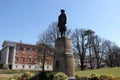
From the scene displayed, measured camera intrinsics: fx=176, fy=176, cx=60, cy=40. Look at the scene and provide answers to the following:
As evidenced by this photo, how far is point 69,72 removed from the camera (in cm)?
1766

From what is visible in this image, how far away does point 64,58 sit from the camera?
1775 cm

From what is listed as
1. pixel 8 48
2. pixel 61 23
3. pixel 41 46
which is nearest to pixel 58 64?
pixel 61 23

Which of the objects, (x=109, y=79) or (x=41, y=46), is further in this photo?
(x=41, y=46)

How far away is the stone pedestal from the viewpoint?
57.8 feet

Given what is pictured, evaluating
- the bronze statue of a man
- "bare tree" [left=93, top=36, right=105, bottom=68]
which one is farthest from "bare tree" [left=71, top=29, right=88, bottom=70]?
the bronze statue of a man

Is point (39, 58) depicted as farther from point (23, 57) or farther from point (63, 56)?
point (63, 56)

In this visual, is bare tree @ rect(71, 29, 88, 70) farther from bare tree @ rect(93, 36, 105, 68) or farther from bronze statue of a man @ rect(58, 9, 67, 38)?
bronze statue of a man @ rect(58, 9, 67, 38)

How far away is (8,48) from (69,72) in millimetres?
56540

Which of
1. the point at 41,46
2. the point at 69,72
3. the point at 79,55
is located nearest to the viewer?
the point at 69,72

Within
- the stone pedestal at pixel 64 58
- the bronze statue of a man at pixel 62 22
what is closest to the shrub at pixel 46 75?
the stone pedestal at pixel 64 58

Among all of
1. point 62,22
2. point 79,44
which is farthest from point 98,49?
point 62,22

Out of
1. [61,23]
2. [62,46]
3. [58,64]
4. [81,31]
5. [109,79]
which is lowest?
[109,79]

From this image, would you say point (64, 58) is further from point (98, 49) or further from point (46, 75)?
point (98, 49)

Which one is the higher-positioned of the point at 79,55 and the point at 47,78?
the point at 79,55
